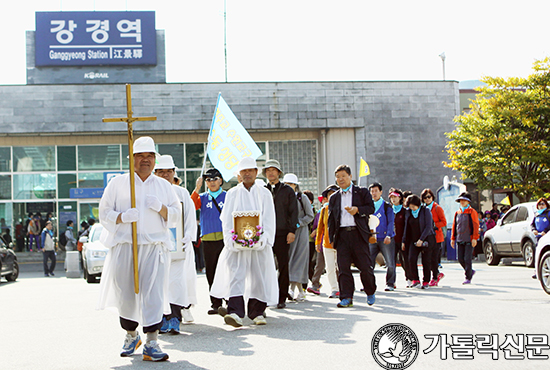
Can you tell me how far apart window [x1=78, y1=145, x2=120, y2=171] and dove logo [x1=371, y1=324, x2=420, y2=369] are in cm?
2337

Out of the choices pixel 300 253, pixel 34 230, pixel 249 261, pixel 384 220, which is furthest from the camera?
pixel 34 230

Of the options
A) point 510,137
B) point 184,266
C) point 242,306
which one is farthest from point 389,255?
point 510,137

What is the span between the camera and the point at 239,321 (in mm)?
7809

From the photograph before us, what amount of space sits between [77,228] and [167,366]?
23.9 m

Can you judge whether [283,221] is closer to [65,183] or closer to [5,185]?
[65,183]

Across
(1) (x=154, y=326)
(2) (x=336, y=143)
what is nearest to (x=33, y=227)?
(2) (x=336, y=143)

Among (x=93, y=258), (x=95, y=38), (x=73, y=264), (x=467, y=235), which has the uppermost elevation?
(x=95, y=38)

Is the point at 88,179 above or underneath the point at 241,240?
above

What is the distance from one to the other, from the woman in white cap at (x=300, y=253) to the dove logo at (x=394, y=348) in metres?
4.35

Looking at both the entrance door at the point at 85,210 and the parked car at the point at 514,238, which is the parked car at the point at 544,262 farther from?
the entrance door at the point at 85,210

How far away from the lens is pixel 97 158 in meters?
28.4

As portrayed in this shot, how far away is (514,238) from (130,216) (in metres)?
14.7

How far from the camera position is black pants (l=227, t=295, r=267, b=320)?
7984 millimetres

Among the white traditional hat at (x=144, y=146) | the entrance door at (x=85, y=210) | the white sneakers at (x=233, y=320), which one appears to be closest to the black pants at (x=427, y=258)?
the white sneakers at (x=233, y=320)
